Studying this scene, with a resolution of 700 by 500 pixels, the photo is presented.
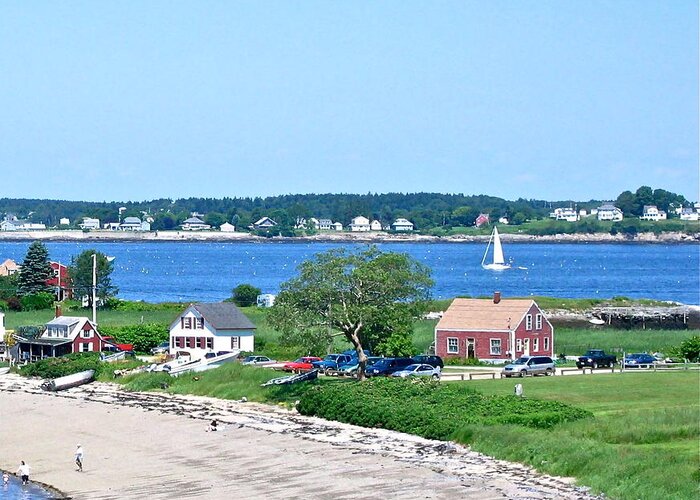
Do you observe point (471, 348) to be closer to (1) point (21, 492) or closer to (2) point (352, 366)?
(2) point (352, 366)

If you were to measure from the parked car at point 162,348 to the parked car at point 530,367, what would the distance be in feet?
77.6

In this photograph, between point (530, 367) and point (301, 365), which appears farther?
point (301, 365)

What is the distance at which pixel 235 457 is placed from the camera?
1785 inches

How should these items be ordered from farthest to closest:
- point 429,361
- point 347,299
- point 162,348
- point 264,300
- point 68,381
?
point 264,300 < point 162,348 < point 429,361 < point 68,381 < point 347,299

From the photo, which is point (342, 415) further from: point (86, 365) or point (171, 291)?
point (171, 291)

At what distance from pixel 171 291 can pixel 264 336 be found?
86720 mm

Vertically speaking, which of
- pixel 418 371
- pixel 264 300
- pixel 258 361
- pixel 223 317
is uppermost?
pixel 223 317

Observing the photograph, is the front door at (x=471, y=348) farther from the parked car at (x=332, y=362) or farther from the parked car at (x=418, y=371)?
the parked car at (x=418, y=371)

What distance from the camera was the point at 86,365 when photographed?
70.6 metres

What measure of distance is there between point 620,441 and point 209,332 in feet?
126

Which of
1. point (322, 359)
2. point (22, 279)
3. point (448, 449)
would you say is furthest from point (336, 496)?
point (22, 279)

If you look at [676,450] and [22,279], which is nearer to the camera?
[676,450]

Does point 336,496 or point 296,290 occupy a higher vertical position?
point 296,290

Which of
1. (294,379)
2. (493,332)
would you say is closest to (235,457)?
(294,379)
